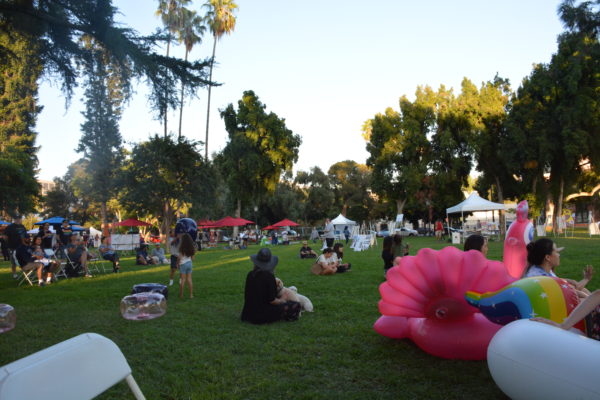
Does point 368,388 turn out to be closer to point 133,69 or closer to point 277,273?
point 133,69

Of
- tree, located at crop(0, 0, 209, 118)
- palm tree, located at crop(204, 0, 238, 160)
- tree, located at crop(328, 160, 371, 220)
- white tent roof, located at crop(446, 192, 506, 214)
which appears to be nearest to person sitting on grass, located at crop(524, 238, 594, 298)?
tree, located at crop(0, 0, 209, 118)

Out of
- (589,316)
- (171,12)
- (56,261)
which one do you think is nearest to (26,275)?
(56,261)

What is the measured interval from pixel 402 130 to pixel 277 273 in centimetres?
3084

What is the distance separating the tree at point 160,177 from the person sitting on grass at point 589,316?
22.8m

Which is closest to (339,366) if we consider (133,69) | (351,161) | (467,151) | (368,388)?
(368,388)

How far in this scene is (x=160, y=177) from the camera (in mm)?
23625

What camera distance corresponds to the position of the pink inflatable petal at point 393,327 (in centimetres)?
493

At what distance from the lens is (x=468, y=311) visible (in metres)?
4.22

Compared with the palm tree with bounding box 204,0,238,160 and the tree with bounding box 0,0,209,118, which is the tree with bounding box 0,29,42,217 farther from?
the palm tree with bounding box 204,0,238,160

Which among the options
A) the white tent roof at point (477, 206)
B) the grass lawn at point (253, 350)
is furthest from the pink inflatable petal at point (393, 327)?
the white tent roof at point (477, 206)

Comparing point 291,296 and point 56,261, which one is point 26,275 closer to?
point 56,261

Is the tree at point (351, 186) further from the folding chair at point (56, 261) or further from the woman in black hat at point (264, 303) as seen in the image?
the woman in black hat at point (264, 303)

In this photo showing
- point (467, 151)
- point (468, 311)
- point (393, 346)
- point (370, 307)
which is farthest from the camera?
point (467, 151)

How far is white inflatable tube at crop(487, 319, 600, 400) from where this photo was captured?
2.51m
